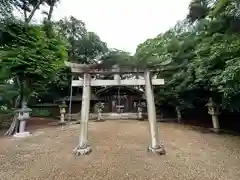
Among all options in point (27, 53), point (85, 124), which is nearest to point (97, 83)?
point (85, 124)

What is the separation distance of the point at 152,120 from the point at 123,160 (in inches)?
57.0

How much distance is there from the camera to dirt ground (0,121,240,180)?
4.17 meters

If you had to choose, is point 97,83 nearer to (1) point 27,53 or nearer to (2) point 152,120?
(2) point 152,120

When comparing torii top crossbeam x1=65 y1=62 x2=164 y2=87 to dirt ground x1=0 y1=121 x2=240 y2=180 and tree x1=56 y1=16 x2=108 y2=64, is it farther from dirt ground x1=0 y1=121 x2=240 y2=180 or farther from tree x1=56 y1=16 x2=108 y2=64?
tree x1=56 y1=16 x2=108 y2=64

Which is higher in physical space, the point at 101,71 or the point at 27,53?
the point at 27,53

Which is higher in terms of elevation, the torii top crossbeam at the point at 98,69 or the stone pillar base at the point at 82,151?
the torii top crossbeam at the point at 98,69

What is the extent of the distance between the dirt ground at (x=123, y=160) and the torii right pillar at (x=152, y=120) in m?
0.21

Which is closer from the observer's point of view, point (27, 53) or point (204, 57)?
point (204, 57)

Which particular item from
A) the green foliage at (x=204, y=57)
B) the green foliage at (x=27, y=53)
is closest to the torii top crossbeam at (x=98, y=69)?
the green foliage at (x=204, y=57)

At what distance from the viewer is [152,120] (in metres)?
5.60

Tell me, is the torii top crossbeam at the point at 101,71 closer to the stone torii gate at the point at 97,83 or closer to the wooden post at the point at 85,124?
the stone torii gate at the point at 97,83

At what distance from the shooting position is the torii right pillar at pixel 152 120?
17.5ft

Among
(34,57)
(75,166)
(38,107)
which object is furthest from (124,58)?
(38,107)

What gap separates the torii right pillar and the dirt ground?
0.21 m
